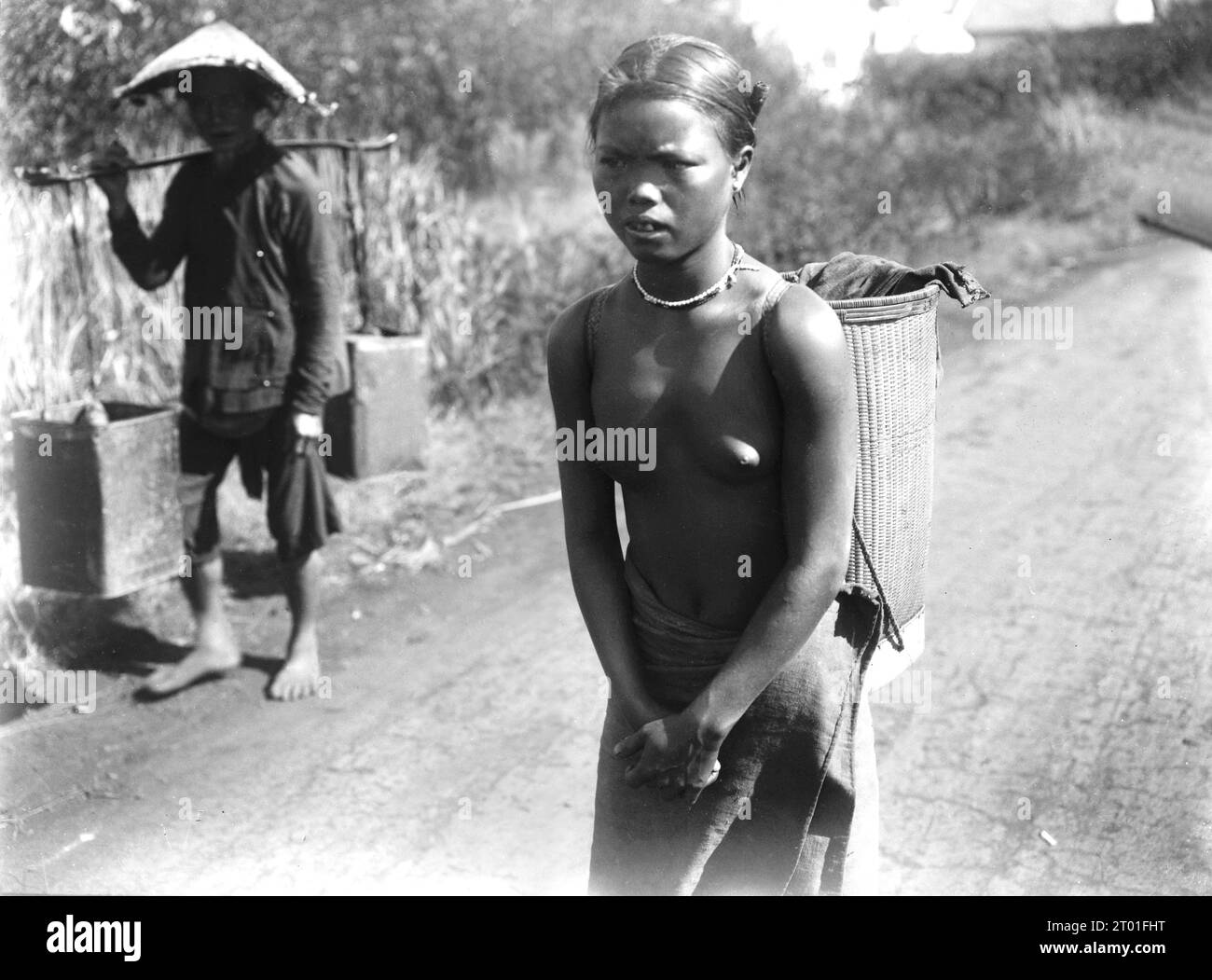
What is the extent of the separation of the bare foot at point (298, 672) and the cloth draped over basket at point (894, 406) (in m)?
2.64

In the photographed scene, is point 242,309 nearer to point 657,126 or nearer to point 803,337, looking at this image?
point 657,126

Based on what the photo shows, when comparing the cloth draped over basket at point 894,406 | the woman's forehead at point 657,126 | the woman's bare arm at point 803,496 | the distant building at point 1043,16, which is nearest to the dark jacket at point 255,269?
the cloth draped over basket at point 894,406

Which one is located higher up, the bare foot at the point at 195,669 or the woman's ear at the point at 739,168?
the woman's ear at the point at 739,168

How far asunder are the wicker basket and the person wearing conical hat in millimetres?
2691

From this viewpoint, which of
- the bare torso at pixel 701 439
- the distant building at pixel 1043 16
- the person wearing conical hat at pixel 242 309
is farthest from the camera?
the distant building at pixel 1043 16

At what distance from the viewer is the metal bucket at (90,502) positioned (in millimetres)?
4324

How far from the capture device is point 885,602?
2.30 m

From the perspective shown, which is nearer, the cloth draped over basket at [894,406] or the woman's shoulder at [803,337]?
the woman's shoulder at [803,337]

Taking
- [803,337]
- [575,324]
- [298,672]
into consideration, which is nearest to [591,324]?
[575,324]

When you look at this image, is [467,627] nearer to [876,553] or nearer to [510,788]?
[510,788]

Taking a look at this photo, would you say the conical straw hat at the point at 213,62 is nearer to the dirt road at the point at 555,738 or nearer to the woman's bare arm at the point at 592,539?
the dirt road at the point at 555,738

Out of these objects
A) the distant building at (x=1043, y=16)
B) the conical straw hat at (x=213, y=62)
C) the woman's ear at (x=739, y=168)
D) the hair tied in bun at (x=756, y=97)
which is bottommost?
the woman's ear at (x=739, y=168)

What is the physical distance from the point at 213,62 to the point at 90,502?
1.43m

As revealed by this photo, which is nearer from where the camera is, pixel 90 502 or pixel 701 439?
pixel 701 439
